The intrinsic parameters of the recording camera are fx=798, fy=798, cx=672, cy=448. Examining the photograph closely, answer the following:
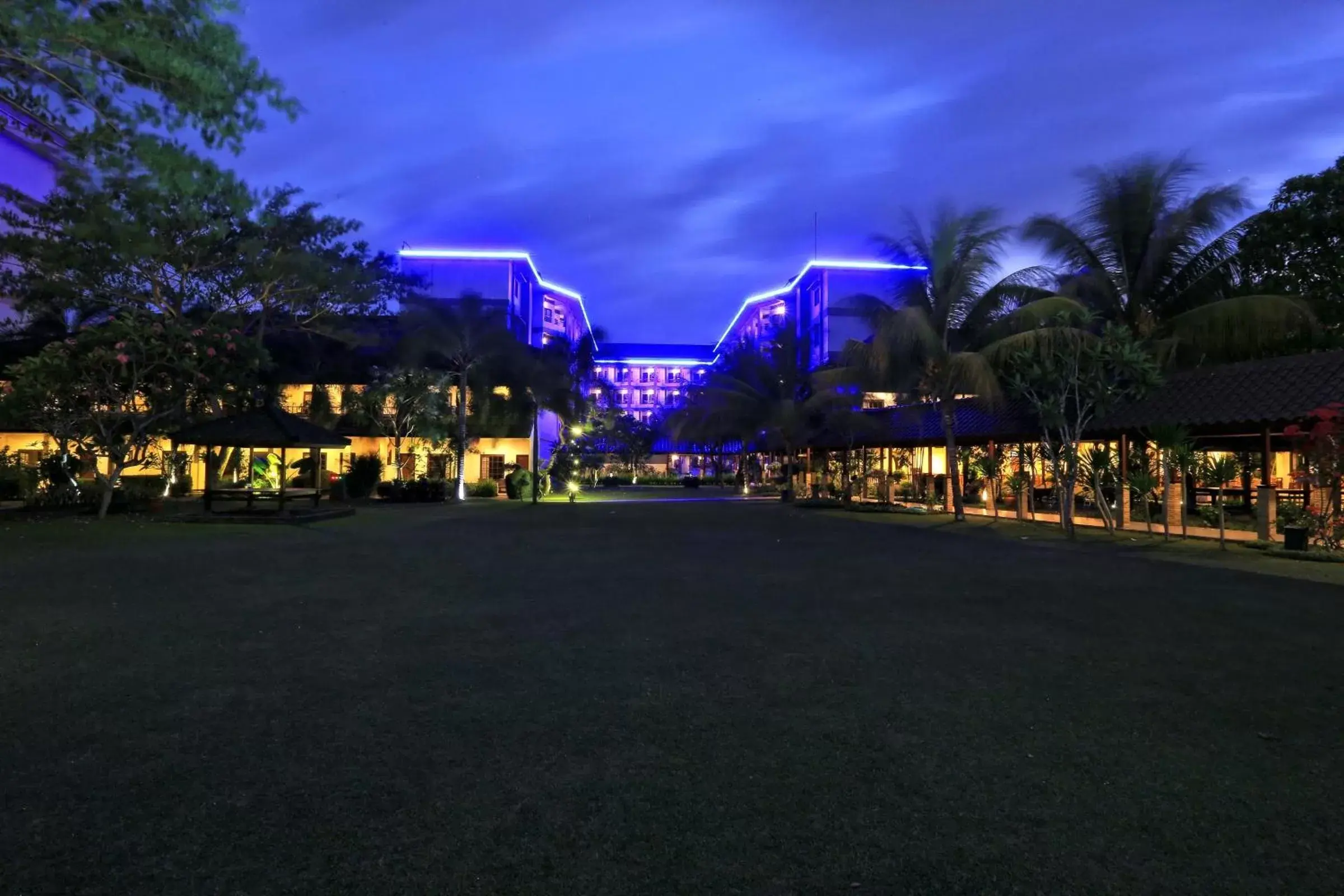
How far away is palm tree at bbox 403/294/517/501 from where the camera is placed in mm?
29000

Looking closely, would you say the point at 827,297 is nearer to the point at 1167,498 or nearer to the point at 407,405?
the point at 407,405

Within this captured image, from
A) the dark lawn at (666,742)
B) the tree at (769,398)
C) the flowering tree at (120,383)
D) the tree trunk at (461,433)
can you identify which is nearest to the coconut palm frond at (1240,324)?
the tree at (769,398)

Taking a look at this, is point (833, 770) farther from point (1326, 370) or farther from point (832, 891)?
point (1326, 370)

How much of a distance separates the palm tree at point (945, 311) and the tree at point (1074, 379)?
113 inches

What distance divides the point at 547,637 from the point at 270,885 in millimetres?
3583

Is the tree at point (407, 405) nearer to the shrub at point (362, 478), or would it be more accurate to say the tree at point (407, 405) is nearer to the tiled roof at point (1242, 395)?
the shrub at point (362, 478)

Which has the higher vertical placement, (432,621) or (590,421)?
(590,421)

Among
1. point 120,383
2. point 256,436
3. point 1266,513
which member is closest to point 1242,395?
point 1266,513

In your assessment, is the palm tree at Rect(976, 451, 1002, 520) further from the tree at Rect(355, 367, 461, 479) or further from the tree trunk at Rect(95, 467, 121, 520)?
the tree trunk at Rect(95, 467, 121, 520)

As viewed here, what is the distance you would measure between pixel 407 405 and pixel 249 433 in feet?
37.4

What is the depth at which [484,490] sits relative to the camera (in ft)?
110

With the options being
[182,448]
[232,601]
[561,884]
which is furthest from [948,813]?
[182,448]

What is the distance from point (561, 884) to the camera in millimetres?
2525

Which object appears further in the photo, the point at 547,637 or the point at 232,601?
the point at 232,601
